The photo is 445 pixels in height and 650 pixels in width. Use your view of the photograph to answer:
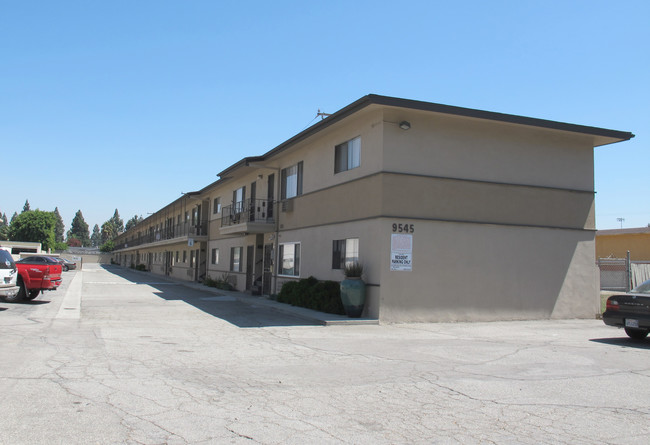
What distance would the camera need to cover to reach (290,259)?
22172mm

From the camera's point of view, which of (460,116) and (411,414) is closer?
(411,414)

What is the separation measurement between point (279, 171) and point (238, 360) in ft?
50.8

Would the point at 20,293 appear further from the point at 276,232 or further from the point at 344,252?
the point at 344,252

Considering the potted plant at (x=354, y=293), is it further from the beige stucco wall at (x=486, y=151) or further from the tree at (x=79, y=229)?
the tree at (x=79, y=229)

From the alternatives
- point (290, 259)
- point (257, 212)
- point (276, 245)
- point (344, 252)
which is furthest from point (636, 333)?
point (257, 212)

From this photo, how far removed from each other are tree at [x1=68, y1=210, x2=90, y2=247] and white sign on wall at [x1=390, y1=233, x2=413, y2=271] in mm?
185607

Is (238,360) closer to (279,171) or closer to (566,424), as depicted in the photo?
(566,424)

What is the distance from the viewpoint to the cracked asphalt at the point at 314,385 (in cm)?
544

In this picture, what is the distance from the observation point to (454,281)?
16531 mm

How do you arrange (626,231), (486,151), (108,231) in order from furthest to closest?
(108,231) < (626,231) < (486,151)

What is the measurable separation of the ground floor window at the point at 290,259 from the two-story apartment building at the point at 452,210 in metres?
0.54

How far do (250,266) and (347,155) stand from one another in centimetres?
1120

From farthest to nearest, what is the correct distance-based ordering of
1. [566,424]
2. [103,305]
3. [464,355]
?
[103,305]
[464,355]
[566,424]

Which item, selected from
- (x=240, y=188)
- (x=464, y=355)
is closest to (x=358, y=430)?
(x=464, y=355)
